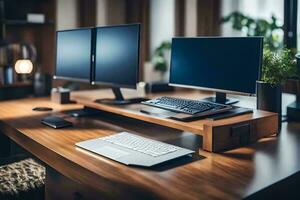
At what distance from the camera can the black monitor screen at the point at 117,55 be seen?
1.88 m

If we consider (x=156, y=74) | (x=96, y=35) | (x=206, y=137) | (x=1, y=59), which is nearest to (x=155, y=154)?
(x=206, y=137)

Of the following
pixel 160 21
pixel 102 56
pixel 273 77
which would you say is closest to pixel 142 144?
pixel 273 77

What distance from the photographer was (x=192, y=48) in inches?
71.7

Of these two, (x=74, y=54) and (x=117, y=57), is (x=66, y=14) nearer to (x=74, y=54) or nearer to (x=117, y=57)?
(x=74, y=54)

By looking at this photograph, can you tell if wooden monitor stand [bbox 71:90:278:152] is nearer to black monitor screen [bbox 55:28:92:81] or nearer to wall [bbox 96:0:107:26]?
black monitor screen [bbox 55:28:92:81]

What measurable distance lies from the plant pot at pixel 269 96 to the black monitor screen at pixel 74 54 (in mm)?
976

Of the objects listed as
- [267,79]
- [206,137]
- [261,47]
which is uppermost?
[261,47]

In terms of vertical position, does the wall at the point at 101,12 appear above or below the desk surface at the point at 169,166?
above

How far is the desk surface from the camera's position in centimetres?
104

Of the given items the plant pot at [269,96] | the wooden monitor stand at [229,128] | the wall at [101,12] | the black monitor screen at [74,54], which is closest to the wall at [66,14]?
the wall at [101,12]

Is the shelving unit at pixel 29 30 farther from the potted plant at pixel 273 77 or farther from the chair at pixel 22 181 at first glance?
the potted plant at pixel 273 77

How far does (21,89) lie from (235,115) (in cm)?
293

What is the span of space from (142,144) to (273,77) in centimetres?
66

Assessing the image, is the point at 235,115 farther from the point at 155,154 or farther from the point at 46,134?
the point at 46,134
